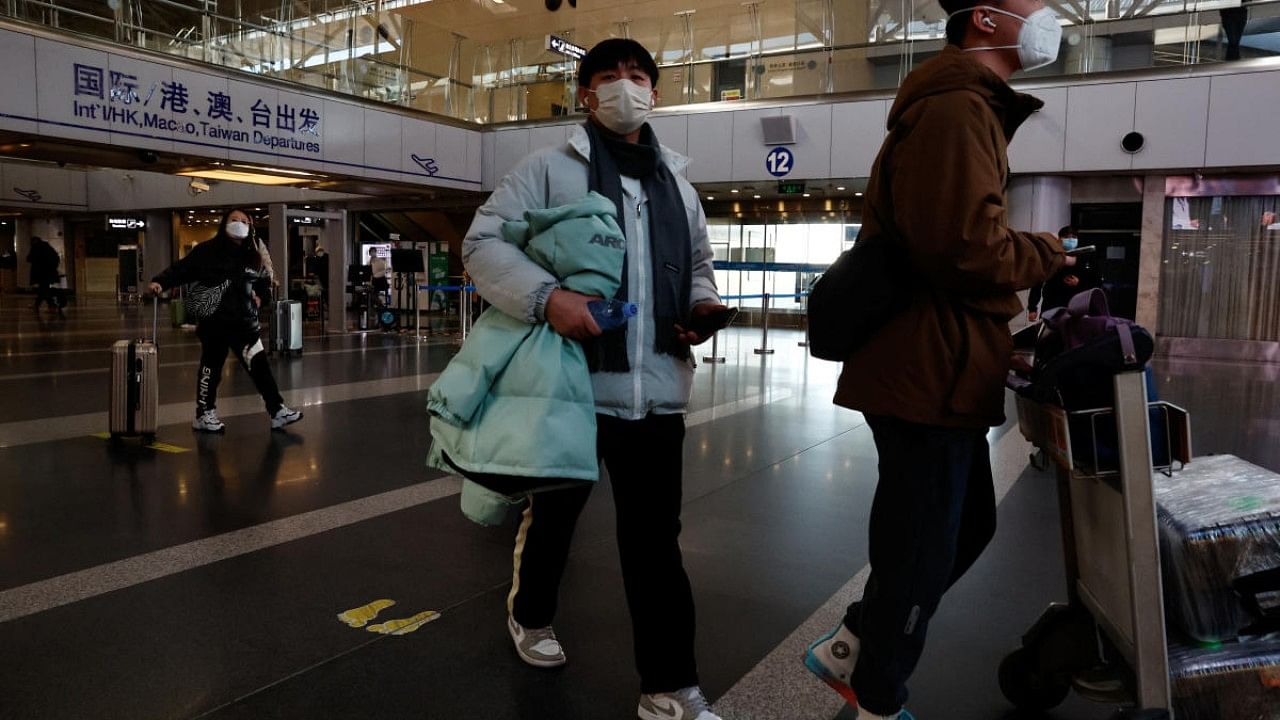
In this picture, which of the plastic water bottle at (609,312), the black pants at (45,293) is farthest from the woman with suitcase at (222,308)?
the black pants at (45,293)

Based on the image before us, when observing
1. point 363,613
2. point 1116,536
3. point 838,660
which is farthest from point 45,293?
point 1116,536

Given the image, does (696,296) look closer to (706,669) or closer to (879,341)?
(879,341)

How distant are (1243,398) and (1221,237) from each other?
258 inches

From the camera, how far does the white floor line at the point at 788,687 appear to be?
2.40m

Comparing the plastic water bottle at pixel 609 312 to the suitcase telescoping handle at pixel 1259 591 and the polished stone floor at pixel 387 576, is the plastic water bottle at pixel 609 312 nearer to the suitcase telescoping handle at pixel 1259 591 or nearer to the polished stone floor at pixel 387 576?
the polished stone floor at pixel 387 576

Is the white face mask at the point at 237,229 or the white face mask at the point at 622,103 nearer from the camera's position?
the white face mask at the point at 622,103

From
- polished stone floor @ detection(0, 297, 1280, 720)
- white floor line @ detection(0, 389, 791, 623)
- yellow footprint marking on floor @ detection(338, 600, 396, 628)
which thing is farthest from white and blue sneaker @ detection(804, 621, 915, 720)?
white floor line @ detection(0, 389, 791, 623)

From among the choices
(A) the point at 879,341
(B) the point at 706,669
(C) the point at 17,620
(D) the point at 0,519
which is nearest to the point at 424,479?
(D) the point at 0,519

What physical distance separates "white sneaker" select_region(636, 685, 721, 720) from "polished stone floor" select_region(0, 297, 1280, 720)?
0.44 ft

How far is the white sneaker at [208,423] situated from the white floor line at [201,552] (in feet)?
7.50

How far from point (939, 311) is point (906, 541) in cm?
51

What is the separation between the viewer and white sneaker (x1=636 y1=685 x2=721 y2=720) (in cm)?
225

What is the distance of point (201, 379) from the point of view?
640cm

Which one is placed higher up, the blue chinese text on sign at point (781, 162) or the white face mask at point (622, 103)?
the blue chinese text on sign at point (781, 162)
